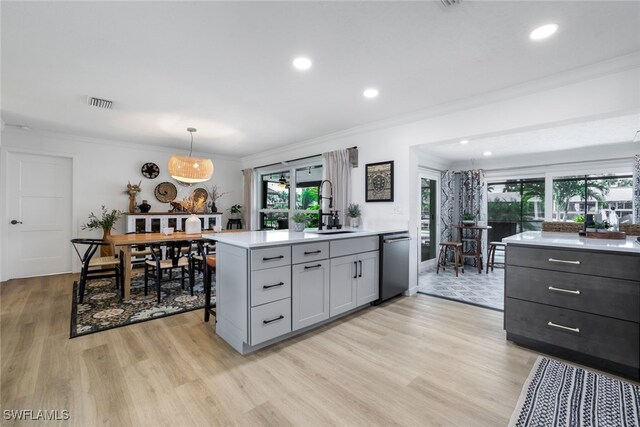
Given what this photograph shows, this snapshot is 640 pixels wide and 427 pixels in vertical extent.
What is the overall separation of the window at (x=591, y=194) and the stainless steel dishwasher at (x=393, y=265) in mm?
2665

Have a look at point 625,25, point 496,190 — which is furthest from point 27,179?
point 496,190

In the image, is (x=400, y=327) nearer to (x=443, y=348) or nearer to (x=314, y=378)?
(x=443, y=348)

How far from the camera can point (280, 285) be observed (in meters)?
2.31

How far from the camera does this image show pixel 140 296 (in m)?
3.60

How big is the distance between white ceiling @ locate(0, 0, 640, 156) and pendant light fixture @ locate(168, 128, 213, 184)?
2.32ft

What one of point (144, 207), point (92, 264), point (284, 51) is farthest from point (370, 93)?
point (144, 207)

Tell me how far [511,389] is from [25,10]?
12.9 feet

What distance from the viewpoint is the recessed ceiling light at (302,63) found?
7.65 ft

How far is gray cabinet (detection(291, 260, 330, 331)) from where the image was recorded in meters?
2.43

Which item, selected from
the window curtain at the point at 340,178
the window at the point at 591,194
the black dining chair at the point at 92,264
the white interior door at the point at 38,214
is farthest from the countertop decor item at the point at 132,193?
the window at the point at 591,194

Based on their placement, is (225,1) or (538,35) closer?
(225,1)

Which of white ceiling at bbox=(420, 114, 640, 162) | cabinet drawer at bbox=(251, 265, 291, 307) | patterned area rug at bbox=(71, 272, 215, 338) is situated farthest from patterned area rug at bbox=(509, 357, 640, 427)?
patterned area rug at bbox=(71, 272, 215, 338)

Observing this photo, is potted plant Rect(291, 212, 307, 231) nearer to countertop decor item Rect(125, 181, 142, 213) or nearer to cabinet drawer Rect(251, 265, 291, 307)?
cabinet drawer Rect(251, 265, 291, 307)

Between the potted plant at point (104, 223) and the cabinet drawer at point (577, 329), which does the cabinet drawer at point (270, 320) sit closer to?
the cabinet drawer at point (577, 329)
